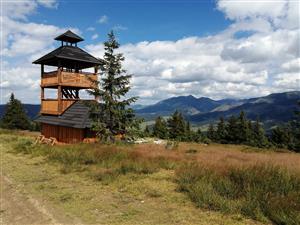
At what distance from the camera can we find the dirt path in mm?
9219

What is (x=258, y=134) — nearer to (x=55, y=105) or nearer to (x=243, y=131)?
(x=243, y=131)

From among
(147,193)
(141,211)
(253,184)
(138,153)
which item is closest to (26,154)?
(138,153)

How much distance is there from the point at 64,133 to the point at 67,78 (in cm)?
539

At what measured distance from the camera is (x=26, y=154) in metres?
22.5

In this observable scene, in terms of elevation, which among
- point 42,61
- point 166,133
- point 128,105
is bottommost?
point 166,133

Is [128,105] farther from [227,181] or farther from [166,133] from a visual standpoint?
[166,133]

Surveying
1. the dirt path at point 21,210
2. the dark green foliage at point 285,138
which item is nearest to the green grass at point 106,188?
the dirt path at point 21,210

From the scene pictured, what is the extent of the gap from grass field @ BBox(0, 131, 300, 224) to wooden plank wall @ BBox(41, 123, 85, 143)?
11898mm

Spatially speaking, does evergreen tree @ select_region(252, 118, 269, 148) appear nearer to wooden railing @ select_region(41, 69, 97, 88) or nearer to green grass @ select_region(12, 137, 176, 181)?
wooden railing @ select_region(41, 69, 97, 88)

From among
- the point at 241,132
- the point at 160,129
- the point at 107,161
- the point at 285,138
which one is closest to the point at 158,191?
the point at 107,161

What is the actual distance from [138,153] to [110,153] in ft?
5.38

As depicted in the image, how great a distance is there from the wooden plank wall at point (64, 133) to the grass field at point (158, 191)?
468 inches

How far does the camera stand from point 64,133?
31.6m

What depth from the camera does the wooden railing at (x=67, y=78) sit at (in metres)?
30.9
